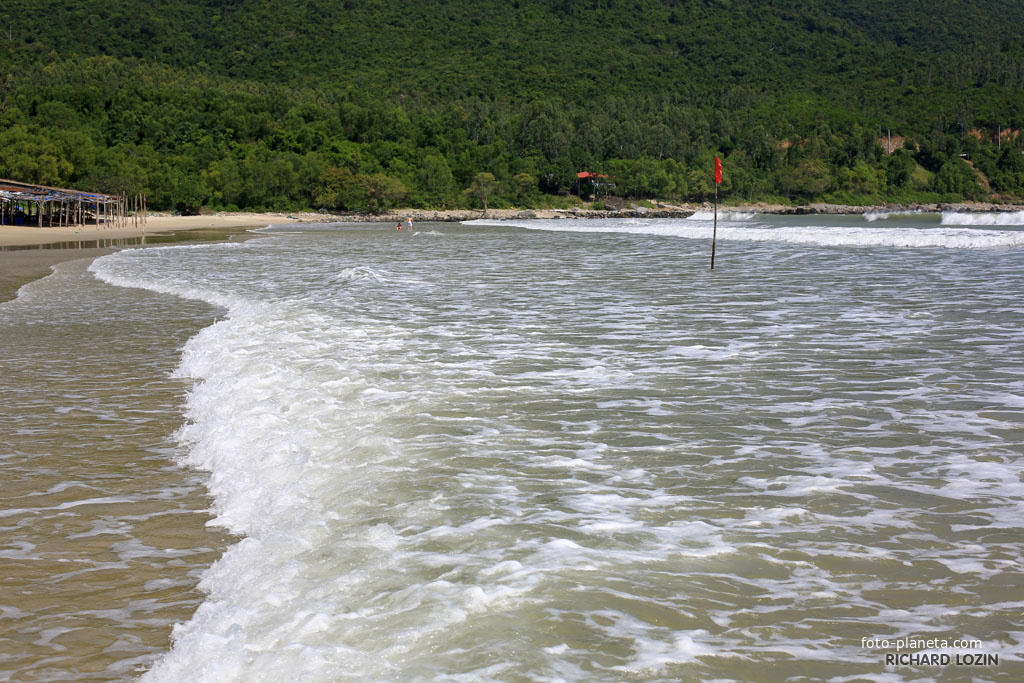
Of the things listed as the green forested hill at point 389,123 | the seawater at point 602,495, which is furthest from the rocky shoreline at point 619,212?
the seawater at point 602,495

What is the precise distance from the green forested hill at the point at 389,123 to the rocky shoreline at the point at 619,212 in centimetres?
559

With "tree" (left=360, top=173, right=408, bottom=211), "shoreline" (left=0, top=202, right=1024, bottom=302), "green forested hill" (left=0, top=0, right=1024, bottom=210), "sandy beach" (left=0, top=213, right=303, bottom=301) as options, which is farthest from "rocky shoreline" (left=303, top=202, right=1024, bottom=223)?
"sandy beach" (left=0, top=213, right=303, bottom=301)

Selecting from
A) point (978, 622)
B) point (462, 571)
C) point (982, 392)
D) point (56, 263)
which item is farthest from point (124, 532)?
point (56, 263)

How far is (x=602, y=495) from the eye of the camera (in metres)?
5.06

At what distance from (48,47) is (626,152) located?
115m

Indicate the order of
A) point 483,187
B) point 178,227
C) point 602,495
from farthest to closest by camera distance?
point 483,187 < point 178,227 < point 602,495

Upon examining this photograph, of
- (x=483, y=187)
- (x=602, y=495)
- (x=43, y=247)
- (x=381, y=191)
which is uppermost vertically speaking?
(x=483, y=187)

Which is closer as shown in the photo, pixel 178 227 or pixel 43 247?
pixel 43 247

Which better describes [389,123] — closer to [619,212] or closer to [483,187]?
[483,187]

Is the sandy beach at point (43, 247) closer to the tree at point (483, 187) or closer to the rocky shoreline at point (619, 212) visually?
the rocky shoreline at point (619, 212)

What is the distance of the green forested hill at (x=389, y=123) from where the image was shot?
103438 millimetres

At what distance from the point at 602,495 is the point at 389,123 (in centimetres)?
14129

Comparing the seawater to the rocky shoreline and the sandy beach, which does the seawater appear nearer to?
the sandy beach

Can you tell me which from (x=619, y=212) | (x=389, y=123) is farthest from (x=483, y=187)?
(x=389, y=123)
